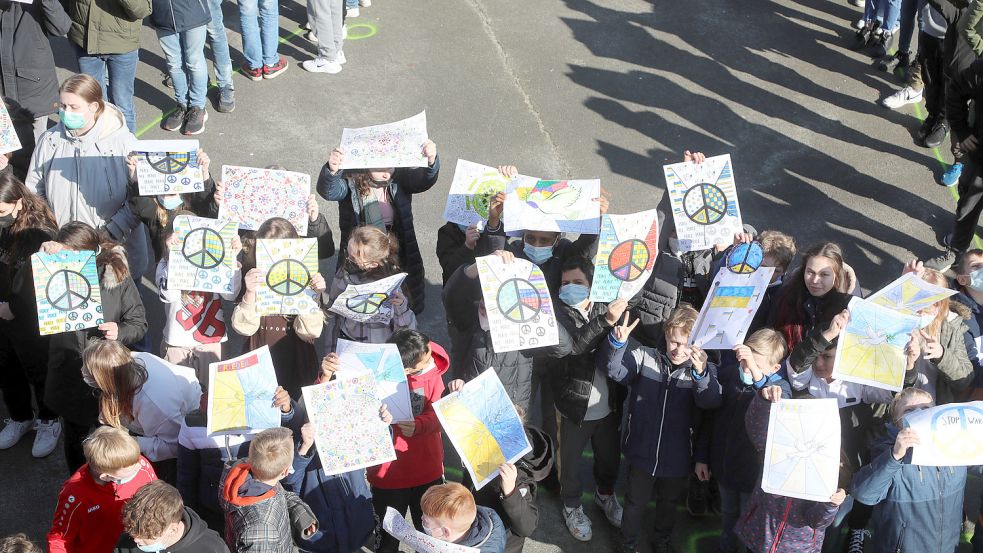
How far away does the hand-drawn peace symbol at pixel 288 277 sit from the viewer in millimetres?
5238

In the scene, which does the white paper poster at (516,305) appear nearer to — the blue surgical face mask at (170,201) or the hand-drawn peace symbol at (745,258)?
the hand-drawn peace symbol at (745,258)

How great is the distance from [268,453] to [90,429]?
5.66ft

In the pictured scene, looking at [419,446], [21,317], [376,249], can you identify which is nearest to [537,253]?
[376,249]

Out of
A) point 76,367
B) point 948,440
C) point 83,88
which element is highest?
point 948,440

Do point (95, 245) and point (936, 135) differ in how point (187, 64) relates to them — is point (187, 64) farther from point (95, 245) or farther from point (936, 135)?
point (936, 135)

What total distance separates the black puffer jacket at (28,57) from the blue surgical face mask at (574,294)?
4.71m

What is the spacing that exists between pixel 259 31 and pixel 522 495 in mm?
6598

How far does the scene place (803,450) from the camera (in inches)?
174

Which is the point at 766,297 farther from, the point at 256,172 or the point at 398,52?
the point at 398,52

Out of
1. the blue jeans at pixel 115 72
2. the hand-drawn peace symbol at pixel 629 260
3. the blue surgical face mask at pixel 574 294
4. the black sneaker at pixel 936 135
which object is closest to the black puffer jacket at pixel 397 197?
the blue surgical face mask at pixel 574 294

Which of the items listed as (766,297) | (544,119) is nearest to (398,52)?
(544,119)

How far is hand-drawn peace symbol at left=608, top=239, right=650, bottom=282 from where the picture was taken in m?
5.21

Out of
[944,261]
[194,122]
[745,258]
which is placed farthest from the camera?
[194,122]

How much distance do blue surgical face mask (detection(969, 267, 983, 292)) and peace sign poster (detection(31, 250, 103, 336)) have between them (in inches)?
199
